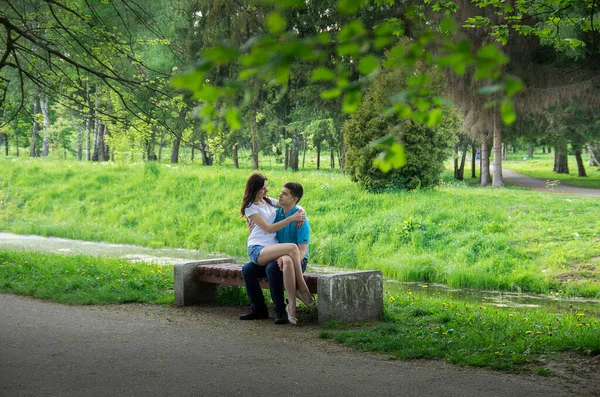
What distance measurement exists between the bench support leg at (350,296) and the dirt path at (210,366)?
1.09 feet

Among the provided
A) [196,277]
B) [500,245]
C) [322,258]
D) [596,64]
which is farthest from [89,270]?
[596,64]

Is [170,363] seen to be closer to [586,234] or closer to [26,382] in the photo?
[26,382]

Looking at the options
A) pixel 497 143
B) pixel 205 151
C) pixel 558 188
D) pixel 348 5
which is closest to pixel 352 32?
pixel 348 5

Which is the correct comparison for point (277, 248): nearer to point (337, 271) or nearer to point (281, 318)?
point (281, 318)

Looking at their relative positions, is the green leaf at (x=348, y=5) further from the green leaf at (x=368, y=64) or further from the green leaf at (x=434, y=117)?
the green leaf at (x=434, y=117)

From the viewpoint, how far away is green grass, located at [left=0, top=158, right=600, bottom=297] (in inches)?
563

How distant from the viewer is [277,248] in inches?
302

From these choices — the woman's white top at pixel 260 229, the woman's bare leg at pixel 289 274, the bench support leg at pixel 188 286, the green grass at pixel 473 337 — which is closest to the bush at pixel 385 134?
the bench support leg at pixel 188 286

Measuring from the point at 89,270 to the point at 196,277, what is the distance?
3.04 metres

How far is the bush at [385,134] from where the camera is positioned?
19.8 m

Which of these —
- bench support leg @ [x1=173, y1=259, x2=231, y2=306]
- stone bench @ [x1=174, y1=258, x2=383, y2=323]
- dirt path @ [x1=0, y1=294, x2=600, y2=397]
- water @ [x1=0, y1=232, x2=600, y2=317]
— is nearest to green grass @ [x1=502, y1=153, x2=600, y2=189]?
water @ [x1=0, y1=232, x2=600, y2=317]

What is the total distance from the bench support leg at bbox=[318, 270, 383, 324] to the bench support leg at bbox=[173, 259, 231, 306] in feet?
6.83

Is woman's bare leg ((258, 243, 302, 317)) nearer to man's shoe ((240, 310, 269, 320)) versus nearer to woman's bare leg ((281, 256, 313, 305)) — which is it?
woman's bare leg ((281, 256, 313, 305))

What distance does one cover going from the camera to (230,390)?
513 centimetres
